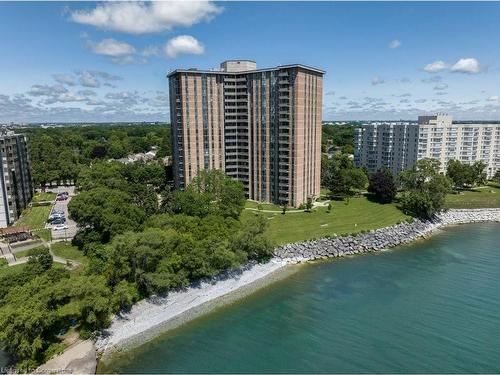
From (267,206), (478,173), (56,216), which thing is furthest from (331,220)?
(56,216)

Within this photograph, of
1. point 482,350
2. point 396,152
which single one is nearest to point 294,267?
point 482,350

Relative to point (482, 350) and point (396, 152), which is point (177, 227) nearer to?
point (482, 350)

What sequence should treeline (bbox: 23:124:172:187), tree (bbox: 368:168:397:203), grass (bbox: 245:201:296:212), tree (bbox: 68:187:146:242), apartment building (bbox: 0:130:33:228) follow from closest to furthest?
tree (bbox: 68:187:146:242)
apartment building (bbox: 0:130:33:228)
grass (bbox: 245:201:296:212)
tree (bbox: 368:168:397:203)
treeline (bbox: 23:124:172:187)

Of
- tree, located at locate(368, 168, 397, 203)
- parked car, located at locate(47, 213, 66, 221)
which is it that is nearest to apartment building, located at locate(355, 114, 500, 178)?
tree, located at locate(368, 168, 397, 203)

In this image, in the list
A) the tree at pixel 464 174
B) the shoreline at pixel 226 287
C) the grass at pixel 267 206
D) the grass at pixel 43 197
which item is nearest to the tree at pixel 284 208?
the grass at pixel 267 206

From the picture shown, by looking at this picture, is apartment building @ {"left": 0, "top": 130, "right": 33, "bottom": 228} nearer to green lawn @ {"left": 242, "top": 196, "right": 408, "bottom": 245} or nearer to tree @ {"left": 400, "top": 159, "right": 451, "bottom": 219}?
green lawn @ {"left": 242, "top": 196, "right": 408, "bottom": 245}

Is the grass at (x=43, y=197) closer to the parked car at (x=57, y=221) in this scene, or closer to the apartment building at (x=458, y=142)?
the parked car at (x=57, y=221)

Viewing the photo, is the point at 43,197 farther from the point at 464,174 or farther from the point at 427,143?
the point at 464,174
